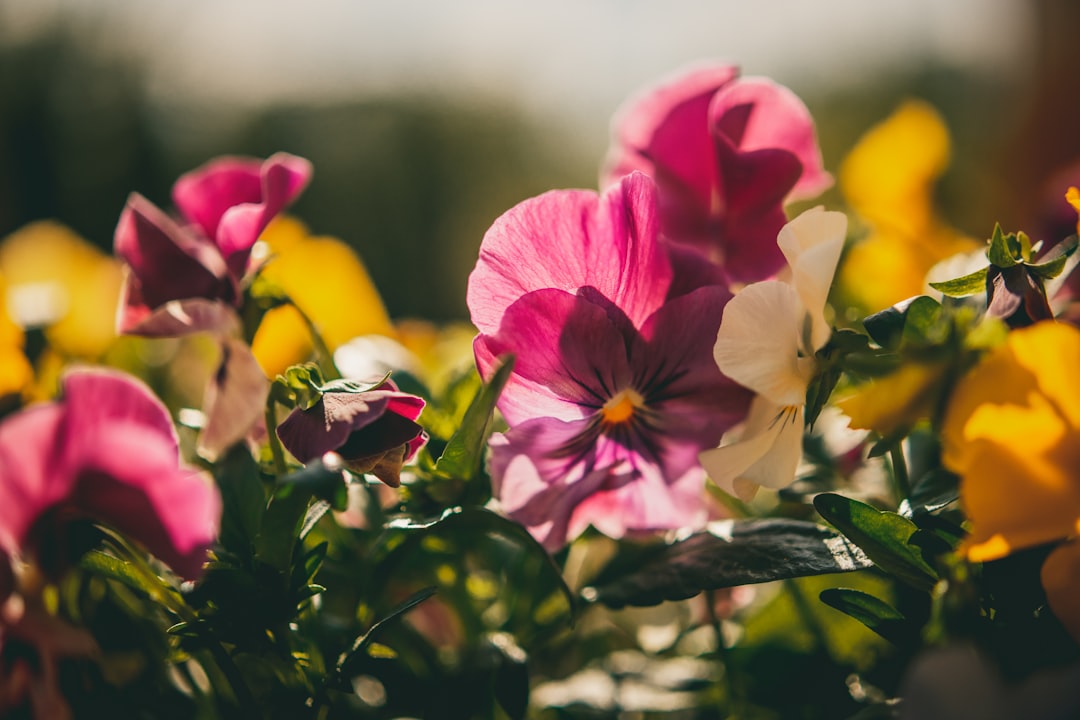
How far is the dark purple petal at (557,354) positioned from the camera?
43 centimetres

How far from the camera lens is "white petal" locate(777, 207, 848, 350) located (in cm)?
42

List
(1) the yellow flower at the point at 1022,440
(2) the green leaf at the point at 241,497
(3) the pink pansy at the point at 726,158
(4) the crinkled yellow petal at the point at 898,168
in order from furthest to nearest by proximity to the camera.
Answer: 1. (4) the crinkled yellow petal at the point at 898,168
2. (3) the pink pansy at the point at 726,158
3. (2) the green leaf at the point at 241,497
4. (1) the yellow flower at the point at 1022,440

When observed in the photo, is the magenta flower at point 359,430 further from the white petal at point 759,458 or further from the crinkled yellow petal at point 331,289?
the crinkled yellow petal at point 331,289

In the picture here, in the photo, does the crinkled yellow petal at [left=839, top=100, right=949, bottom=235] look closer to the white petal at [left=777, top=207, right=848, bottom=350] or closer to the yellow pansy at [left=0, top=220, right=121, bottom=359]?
the white petal at [left=777, top=207, right=848, bottom=350]

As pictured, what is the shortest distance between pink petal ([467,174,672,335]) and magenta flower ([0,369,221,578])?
0.48ft

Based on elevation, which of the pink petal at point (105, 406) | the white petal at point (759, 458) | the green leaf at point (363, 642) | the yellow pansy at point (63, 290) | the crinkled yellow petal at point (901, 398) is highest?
the crinkled yellow petal at point (901, 398)

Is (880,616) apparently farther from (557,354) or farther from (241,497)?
(241,497)

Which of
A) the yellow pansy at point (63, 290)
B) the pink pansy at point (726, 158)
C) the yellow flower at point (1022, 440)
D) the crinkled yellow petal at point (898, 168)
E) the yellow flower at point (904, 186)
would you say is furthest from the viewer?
the crinkled yellow petal at point (898, 168)

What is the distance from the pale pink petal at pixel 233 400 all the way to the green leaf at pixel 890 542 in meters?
0.27

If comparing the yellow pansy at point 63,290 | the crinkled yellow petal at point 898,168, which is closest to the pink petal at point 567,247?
the yellow pansy at point 63,290

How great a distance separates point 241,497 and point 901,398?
11.7 inches

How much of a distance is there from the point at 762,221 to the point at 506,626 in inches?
11.4

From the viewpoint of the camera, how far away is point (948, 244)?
3.20ft

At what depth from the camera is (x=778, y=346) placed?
42cm
